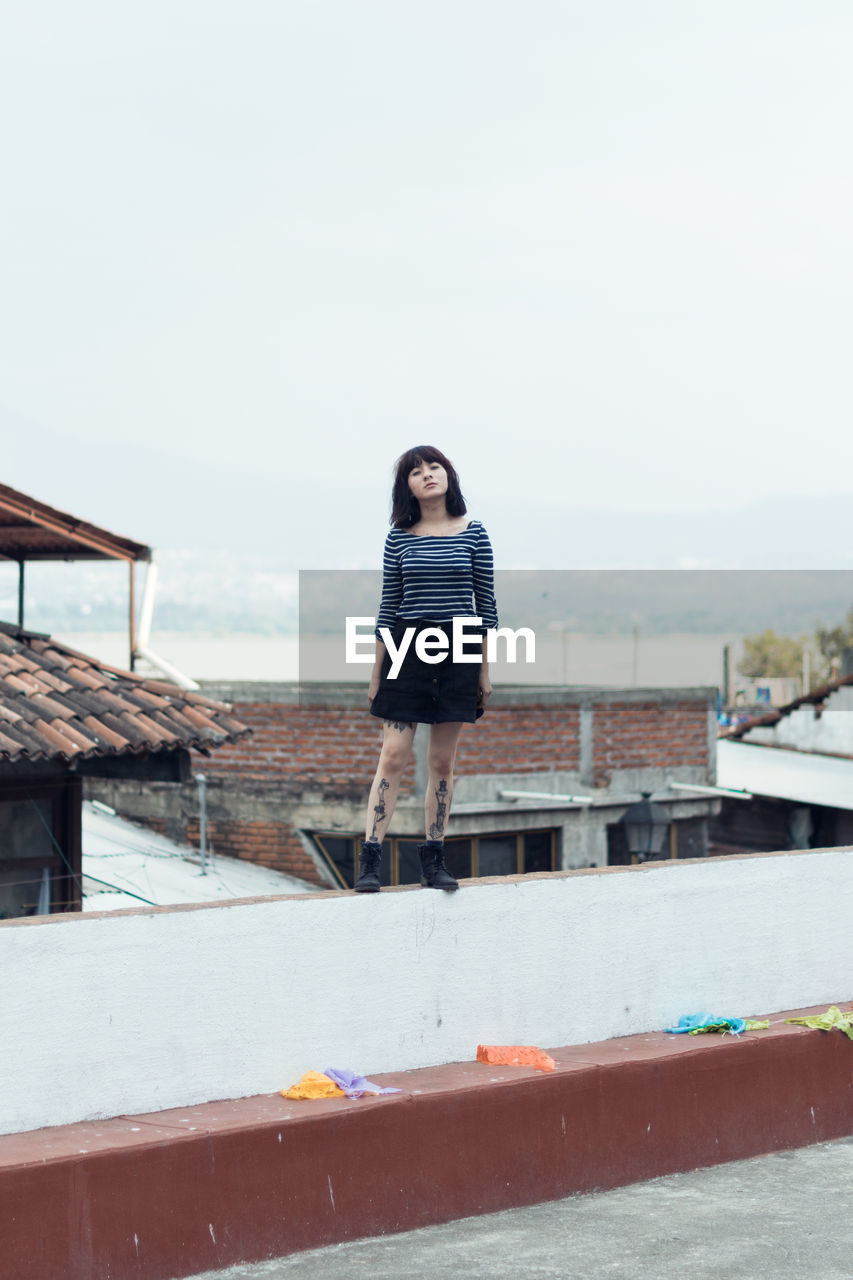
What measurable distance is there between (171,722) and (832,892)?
4.52 metres

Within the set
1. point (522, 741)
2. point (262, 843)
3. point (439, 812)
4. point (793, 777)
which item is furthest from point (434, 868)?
point (793, 777)

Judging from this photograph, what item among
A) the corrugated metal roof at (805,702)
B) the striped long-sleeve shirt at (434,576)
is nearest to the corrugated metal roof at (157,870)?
the striped long-sleeve shirt at (434,576)

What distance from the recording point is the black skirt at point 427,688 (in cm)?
A: 618

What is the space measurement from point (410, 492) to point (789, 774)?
66.2 feet

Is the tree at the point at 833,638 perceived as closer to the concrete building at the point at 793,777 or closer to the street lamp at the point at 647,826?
the concrete building at the point at 793,777

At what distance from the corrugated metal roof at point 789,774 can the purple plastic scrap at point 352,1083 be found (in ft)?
58.9

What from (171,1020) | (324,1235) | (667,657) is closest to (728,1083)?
(324,1235)

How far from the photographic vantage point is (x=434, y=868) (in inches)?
243

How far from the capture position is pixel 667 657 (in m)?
66.2

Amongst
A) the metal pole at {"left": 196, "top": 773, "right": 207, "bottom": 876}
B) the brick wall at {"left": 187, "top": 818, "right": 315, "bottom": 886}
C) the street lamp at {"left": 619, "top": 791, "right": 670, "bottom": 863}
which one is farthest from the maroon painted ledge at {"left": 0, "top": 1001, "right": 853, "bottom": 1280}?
the brick wall at {"left": 187, "top": 818, "right": 315, "bottom": 886}

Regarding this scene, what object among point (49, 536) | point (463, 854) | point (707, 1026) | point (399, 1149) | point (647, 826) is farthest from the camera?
point (463, 854)

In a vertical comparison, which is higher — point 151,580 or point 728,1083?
point 151,580

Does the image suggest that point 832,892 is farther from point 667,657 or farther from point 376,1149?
point 667,657

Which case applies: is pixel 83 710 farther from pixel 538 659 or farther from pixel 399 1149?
pixel 538 659
